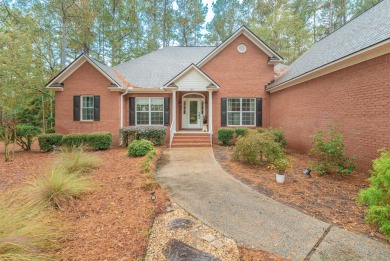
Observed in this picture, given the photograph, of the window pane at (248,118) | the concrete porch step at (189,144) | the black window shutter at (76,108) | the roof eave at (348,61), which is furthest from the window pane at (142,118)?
the roof eave at (348,61)

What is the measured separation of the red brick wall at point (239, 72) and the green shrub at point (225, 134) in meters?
0.98

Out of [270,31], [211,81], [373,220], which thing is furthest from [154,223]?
[270,31]

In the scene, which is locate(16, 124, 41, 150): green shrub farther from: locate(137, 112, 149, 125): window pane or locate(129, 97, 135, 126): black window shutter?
locate(137, 112, 149, 125): window pane

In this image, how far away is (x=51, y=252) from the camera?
241 cm

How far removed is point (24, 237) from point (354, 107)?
855 centimetres

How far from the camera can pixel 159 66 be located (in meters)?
15.2

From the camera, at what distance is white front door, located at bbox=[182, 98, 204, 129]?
47.5 feet

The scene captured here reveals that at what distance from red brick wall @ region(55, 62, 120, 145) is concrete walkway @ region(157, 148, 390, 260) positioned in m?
8.29

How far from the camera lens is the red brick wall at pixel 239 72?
12836 mm

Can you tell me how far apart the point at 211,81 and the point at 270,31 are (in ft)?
52.2

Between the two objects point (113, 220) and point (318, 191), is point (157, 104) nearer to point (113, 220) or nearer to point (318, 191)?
point (113, 220)

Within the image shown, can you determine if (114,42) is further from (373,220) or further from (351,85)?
(373,220)

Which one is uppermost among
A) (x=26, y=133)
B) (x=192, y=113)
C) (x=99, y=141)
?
(x=192, y=113)

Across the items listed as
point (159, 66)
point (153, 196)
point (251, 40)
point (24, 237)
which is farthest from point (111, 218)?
point (159, 66)
